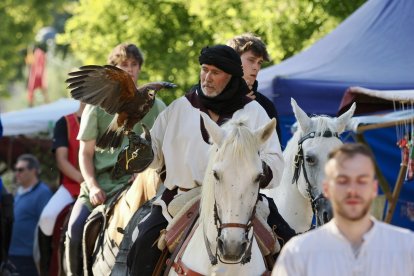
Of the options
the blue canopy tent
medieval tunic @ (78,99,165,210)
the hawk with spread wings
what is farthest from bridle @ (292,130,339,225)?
the blue canopy tent

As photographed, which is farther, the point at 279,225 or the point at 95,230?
the point at 95,230

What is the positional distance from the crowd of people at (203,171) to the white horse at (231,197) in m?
0.40

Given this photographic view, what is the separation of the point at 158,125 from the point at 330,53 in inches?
216

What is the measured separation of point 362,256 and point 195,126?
2.98 metres

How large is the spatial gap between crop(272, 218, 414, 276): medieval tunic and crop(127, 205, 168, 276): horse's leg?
294 cm

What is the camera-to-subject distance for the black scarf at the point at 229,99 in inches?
312

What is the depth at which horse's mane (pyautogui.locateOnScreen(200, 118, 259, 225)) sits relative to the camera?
7.02m

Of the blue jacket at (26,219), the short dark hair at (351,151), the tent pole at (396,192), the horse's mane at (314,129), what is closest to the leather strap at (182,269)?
the horse's mane at (314,129)

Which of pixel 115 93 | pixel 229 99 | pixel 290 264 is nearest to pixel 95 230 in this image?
pixel 115 93

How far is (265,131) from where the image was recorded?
7.20m

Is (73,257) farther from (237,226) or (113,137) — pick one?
(237,226)

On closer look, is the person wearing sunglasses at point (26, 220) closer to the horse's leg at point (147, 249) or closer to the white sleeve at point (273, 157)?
the horse's leg at point (147, 249)

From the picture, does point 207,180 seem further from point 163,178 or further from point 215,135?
point 163,178

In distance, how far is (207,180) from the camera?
285 inches
